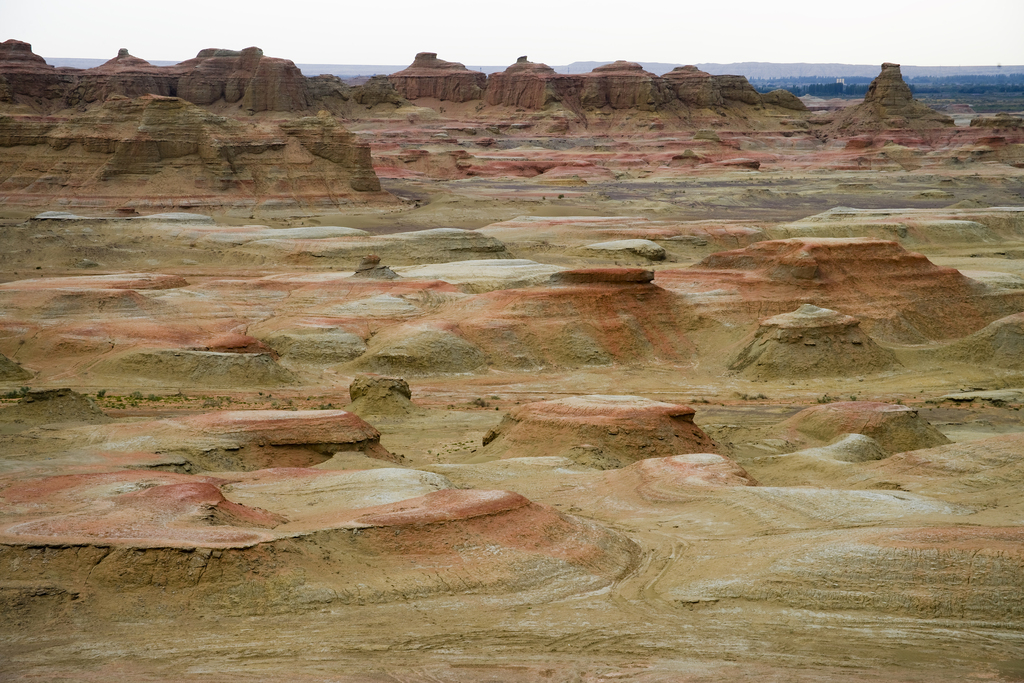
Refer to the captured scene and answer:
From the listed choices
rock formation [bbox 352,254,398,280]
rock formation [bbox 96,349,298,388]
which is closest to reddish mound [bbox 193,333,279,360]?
rock formation [bbox 96,349,298,388]

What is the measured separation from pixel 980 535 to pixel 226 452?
12.0m

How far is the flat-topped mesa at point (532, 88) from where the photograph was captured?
422 feet

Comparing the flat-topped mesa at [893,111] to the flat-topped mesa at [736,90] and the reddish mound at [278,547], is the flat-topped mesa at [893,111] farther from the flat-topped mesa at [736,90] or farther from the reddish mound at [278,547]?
the reddish mound at [278,547]

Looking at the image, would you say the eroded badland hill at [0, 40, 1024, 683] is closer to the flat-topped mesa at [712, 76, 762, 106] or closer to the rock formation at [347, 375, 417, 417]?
the rock formation at [347, 375, 417, 417]

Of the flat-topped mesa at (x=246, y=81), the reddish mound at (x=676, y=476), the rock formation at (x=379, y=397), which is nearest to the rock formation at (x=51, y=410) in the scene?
the rock formation at (x=379, y=397)

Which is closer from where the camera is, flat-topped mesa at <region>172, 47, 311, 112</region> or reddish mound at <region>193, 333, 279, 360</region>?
reddish mound at <region>193, 333, 279, 360</region>

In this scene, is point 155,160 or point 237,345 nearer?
point 237,345

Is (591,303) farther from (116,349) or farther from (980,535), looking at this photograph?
(980,535)

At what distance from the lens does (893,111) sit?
116 meters

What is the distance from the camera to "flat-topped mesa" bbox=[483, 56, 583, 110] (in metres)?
129

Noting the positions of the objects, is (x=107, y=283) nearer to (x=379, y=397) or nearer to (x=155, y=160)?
(x=379, y=397)

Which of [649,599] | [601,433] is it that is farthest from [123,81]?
[649,599]

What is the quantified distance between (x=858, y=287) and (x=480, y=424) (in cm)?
1733

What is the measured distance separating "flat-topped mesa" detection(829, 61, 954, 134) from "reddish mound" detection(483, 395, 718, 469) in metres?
103
